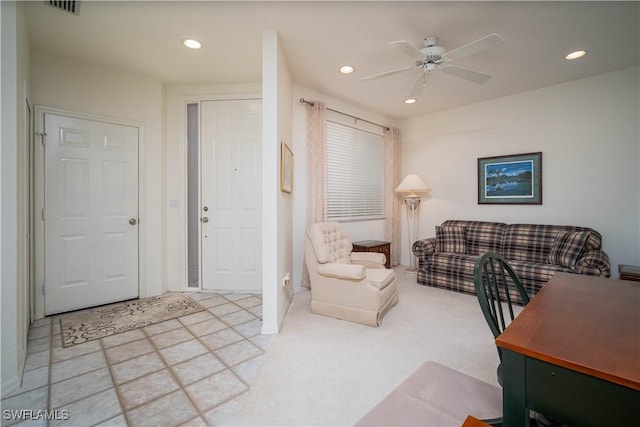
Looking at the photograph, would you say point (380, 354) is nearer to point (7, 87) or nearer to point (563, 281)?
point (563, 281)

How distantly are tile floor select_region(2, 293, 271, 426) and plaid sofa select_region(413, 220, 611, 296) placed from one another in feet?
8.44

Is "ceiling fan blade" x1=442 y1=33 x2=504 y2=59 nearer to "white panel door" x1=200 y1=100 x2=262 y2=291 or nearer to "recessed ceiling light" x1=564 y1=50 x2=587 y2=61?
"recessed ceiling light" x1=564 y1=50 x2=587 y2=61

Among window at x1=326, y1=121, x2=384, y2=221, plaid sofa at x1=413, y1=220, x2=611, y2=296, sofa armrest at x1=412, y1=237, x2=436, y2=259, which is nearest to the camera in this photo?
plaid sofa at x1=413, y1=220, x2=611, y2=296

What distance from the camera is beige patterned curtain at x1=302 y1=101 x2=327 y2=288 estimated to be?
3615 millimetres

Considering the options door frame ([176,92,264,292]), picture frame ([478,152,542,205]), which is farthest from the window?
picture frame ([478,152,542,205])

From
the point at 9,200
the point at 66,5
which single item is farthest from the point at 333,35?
the point at 9,200

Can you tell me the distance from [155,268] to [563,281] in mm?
3931

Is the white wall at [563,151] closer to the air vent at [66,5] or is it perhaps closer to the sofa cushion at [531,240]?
the sofa cushion at [531,240]

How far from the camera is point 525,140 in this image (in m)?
3.81

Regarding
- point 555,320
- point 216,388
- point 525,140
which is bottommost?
point 216,388

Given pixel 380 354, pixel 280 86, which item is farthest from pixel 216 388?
pixel 280 86

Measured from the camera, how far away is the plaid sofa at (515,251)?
118 inches

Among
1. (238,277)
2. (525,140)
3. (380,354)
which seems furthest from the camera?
(525,140)

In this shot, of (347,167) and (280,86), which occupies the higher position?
(280,86)
